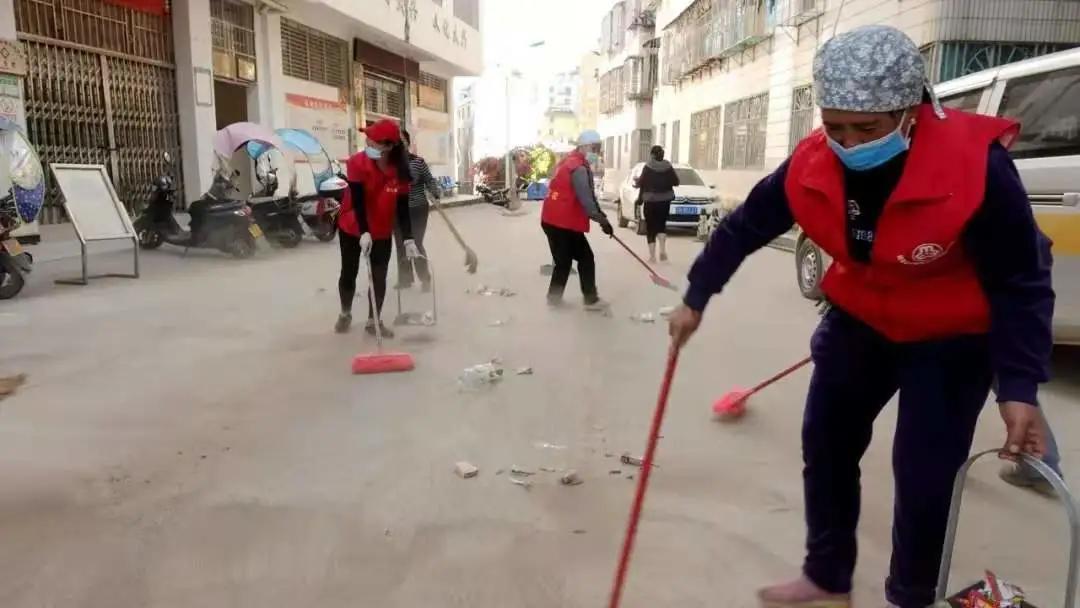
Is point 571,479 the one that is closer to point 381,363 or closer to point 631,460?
point 631,460

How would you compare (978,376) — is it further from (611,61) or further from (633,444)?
(611,61)

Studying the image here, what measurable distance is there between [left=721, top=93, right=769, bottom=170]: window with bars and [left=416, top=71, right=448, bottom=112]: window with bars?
1159 centimetres

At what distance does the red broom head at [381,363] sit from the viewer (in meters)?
5.11

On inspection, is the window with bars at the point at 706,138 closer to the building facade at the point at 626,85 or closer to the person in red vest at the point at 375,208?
the building facade at the point at 626,85

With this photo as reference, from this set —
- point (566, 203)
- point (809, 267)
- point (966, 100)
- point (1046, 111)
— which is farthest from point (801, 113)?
point (1046, 111)

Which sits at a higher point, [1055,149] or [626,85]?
[626,85]

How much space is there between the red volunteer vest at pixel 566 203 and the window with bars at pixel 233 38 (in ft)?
33.4

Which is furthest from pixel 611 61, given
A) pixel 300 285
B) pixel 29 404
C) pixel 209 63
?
pixel 29 404

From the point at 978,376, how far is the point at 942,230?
42 centimetres

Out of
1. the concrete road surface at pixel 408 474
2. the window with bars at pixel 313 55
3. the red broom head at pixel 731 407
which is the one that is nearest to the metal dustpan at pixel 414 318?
the concrete road surface at pixel 408 474

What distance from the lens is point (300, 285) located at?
344 inches

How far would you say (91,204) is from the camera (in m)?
8.40

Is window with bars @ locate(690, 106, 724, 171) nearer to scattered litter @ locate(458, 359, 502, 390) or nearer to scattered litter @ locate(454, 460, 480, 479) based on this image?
scattered litter @ locate(458, 359, 502, 390)

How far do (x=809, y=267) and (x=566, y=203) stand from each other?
2662mm
